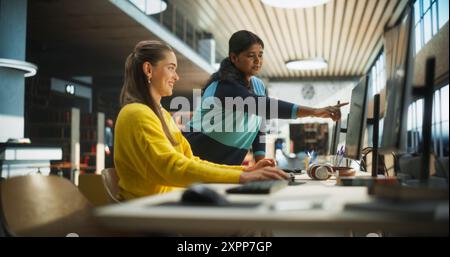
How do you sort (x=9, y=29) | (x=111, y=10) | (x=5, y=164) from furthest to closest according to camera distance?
(x=111, y=10)
(x=9, y=29)
(x=5, y=164)

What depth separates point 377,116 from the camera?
6.08ft

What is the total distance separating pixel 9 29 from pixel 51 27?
78.8 inches

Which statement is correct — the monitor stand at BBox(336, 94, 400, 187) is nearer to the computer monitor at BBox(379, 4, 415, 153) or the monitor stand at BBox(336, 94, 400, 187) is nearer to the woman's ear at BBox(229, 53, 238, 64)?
the computer monitor at BBox(379, 4, 415, 153)

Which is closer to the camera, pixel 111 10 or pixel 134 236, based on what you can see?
pixel 134 236

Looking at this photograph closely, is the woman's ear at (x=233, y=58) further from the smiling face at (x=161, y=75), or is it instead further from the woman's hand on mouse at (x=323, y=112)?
the smiling face at (x=161, y=75)

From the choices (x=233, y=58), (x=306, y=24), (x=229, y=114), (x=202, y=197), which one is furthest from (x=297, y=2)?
(x=202, y=197)

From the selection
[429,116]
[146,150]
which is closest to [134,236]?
[146,150]

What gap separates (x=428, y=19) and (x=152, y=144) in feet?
14.8

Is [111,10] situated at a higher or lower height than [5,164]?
higher

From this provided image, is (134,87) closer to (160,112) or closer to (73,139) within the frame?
(160,112)

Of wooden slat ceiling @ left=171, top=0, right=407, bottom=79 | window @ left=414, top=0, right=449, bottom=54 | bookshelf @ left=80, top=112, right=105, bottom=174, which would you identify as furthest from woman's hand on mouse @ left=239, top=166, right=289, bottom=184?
bookshelf @ left=80, top=112, right=105, bottom=174

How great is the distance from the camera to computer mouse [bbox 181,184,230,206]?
94 cm

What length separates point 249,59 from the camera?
2.40 m

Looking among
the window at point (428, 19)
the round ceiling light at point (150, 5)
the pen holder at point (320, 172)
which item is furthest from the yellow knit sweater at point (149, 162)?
the round ceiling light at point (150, 5)
